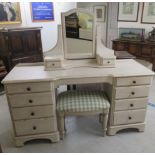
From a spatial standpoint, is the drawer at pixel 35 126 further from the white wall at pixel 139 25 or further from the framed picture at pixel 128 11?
the framed picture at pixel 128 11

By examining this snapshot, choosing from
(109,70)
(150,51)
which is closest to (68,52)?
(109,70)

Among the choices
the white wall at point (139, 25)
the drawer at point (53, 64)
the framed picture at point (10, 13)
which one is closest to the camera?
the drawer at point (53, 64)

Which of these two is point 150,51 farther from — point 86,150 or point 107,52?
point 86,150

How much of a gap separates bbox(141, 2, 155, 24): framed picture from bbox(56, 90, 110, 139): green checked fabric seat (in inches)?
110

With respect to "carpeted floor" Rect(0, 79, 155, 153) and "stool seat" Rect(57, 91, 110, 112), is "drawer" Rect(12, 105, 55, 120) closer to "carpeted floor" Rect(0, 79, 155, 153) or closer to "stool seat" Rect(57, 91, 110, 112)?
"stool seat" Rect(57, 91, 110, 112)

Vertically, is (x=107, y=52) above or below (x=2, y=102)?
above

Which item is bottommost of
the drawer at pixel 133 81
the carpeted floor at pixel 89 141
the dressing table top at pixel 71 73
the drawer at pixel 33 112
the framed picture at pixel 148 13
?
the carpeted floor at pixel 89 141

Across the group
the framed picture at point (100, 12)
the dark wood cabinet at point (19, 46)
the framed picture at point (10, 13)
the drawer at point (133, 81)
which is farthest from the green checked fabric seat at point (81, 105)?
the framed picture at point (100, 12)

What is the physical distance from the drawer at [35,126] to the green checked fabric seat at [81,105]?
90 millimetres

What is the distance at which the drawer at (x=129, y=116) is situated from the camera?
1.86m

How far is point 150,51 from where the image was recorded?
3648 mm

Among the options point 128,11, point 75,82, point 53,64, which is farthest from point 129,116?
point 128,11

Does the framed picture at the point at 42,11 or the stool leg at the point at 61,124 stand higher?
the framed picture at the point at 42,11

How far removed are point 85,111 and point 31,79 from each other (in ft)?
2.13
